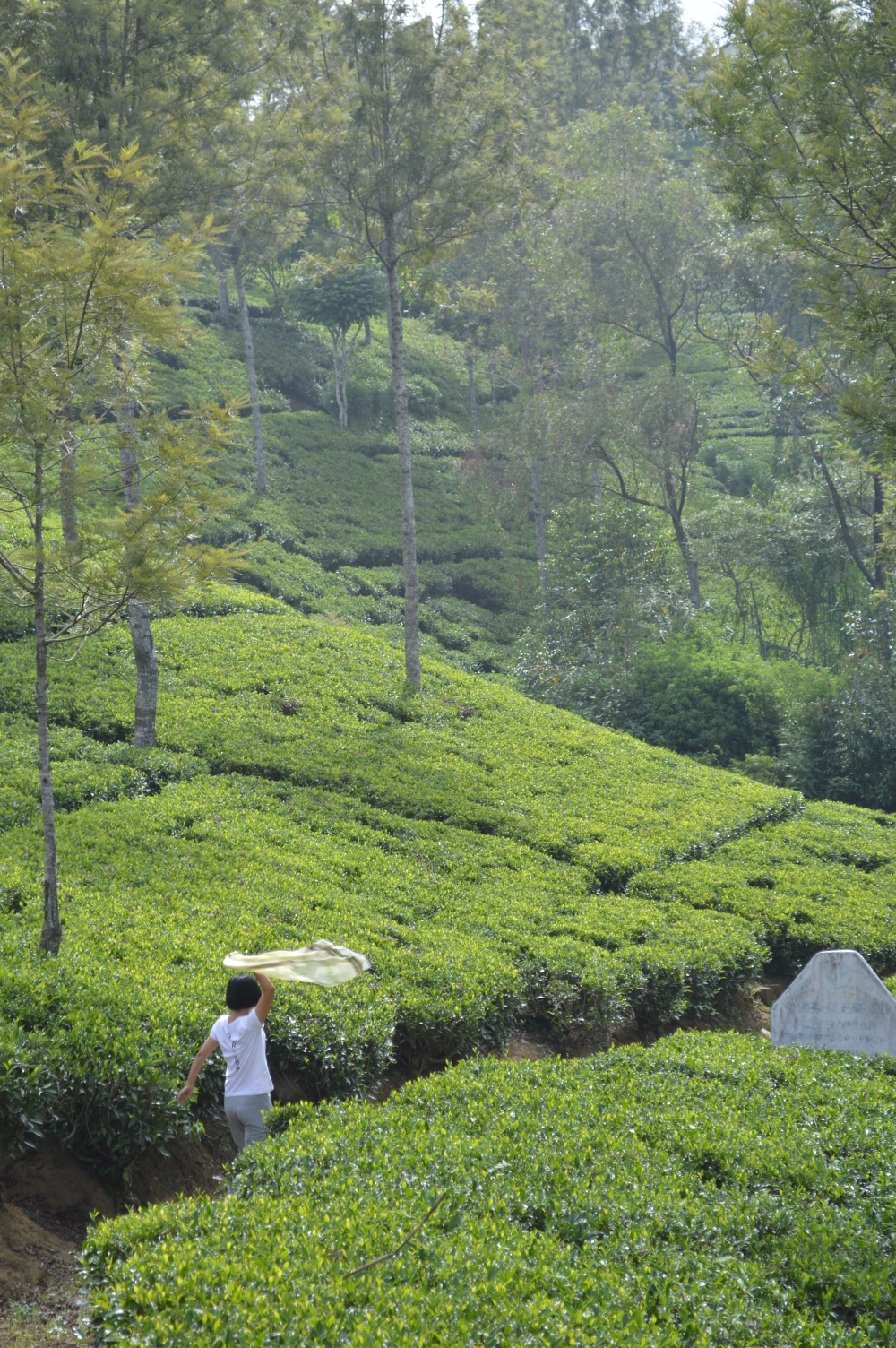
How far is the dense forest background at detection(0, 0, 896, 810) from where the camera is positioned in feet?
33.2

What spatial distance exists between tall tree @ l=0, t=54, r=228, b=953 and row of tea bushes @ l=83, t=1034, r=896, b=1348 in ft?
9.95

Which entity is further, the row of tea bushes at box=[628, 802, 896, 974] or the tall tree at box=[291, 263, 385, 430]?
the tall tree at box=[291, 263, 385, 430]

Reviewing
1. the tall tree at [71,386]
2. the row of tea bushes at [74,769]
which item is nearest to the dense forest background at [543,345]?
the tall tree at [71,386]

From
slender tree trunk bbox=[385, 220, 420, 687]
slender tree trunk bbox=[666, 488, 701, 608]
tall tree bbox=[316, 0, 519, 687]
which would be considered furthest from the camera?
slender tree trunk bbox=[666, 488, 701, 608]

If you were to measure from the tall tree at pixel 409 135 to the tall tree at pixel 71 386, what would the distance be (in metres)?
8.99

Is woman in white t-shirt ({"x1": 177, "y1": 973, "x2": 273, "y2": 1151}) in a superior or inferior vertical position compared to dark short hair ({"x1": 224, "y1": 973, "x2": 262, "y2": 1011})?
inferior

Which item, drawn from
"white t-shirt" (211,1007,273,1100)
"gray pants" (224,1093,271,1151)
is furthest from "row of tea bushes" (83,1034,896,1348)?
"white t-shirt" (211,1007,273,1100)

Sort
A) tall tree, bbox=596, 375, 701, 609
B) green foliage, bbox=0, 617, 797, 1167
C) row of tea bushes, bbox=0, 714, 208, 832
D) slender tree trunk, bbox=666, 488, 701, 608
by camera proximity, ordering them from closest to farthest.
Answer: green foliage, bbox=0, 617, 797, 1167 → row of tea bushes, bbox=0, 714, 208, 832 → tall tree, bbox=596, 375, 701, 609 → slender tree trunk, bbox=666, 488, 701, 608

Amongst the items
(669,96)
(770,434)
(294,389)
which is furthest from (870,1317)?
(669,96)

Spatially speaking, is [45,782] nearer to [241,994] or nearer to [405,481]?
[241,994]

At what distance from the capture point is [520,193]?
1764cm

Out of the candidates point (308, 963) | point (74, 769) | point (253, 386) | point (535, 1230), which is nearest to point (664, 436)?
point (253, 386)

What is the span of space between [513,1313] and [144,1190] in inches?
117

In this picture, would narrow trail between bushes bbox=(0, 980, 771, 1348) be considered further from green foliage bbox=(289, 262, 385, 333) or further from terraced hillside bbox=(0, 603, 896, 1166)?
green foliage bbox=(289, 262, 385, 333)
